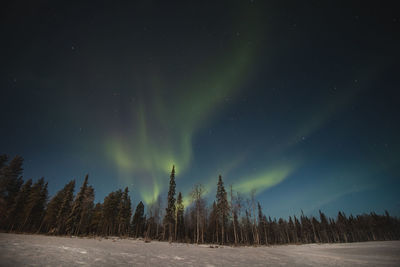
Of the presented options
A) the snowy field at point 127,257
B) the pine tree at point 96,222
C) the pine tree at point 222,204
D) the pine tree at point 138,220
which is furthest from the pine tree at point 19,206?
the pine tree at point 222,204

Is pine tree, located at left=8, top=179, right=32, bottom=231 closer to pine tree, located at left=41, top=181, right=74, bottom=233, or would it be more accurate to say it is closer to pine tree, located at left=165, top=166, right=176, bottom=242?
pine tree, located at left=41, top=181, right=74, bottom=233

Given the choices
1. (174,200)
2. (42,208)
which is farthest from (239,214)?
(42,208)

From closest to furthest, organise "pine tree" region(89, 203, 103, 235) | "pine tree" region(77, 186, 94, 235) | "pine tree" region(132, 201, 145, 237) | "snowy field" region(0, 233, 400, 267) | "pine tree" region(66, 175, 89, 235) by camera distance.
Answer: "snowy field" region(0, 233, 400, 267), "pine tree" region(66, 175, 89, 235), "pine tree" region(77, 186, 94, 235), "pine tree" region(89, 203, 103, 235), "pine tree" region(132, 201, 145, 237)

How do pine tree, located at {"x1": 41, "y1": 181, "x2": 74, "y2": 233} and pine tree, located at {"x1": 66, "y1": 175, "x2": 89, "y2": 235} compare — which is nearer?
pine tree, located at {"x1": 66, "y1": 175, "x2": 89, "y2": 235}

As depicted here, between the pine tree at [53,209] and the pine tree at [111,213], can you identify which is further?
the pine tree at [111,213]

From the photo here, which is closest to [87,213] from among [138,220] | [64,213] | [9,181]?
[64,213]

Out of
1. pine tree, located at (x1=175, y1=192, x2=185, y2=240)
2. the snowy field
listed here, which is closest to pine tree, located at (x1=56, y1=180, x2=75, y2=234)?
pine tree, located at (x1=175, y1=192, x2=185, y2=240)

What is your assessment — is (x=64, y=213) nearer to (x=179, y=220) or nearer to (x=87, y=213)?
(x=87, y=213)

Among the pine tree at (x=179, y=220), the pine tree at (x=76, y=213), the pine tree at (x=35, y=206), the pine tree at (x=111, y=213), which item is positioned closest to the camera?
the pine tree at (x=76, y=213)

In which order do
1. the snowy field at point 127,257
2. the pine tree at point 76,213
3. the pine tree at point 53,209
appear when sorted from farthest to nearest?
the pine tree at point 53,209
the pine tree at point 76,213
the snowy field at point 127,257

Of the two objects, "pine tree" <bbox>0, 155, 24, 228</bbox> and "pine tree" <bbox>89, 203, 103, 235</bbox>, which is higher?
"pine tree" <bbox>0, 155, 24, 228</bbox>

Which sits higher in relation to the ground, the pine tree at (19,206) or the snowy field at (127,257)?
the pine tree at (19,206)

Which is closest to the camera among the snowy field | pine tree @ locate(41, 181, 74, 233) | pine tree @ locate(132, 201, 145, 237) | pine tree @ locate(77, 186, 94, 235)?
the snowy field

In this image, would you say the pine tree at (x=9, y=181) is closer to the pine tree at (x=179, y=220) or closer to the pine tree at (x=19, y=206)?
the pine tree at (x=19, y=206)
